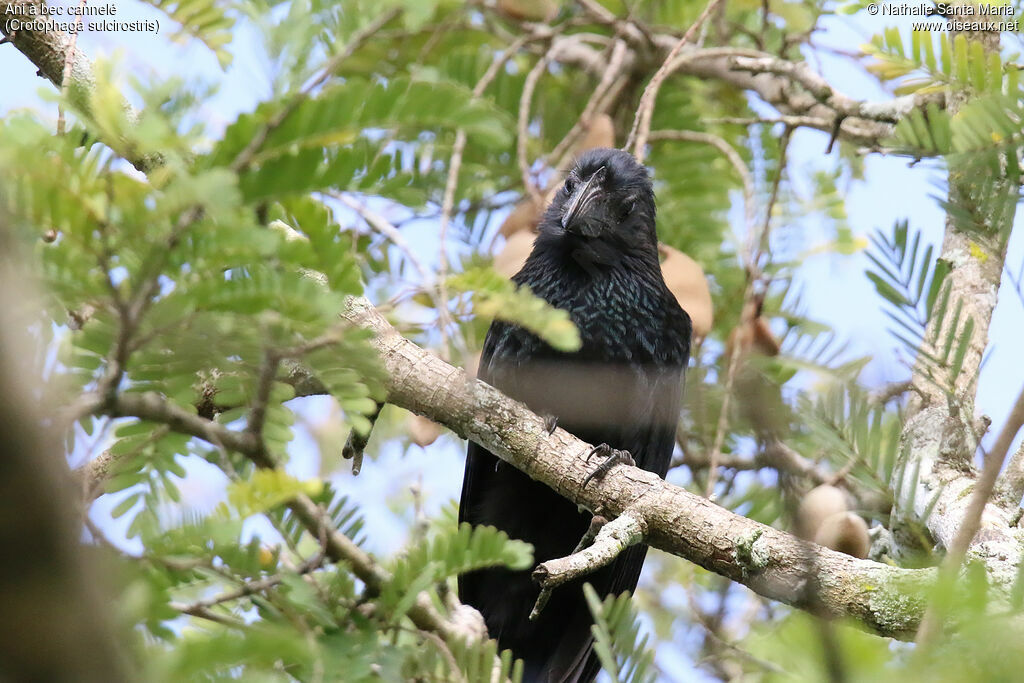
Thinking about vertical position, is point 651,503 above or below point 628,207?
below

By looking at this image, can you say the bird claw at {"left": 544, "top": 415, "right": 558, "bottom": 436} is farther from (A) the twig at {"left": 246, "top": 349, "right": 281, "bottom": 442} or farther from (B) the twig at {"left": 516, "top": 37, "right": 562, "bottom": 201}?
(A) the twig at {"left": 246, "top": 349, "right": 281, "bottom": 442}

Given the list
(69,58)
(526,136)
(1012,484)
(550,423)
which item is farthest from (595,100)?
(69,58)

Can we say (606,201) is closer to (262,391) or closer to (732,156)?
(732,156)

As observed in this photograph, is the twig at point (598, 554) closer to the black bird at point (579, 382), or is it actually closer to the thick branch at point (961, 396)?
the thick branch at point (961, 396)

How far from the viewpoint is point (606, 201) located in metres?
4.22

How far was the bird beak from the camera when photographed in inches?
159

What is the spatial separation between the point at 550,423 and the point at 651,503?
0.67 meters

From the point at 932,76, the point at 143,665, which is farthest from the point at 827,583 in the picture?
the point at 143,665

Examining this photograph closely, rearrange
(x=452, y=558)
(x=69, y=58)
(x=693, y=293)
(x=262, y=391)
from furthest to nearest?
(x=693, y=293)
(x=69, y=58)
(x=452, y=558)
(x=262, y=391)

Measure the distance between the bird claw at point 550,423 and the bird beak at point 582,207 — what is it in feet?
2.64

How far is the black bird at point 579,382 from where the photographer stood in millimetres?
3783

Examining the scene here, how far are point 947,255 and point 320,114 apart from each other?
2.73 m

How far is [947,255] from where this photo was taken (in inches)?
137

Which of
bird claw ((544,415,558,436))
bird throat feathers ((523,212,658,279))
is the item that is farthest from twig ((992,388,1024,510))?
bird throat feathers ((523,212,658,279))
